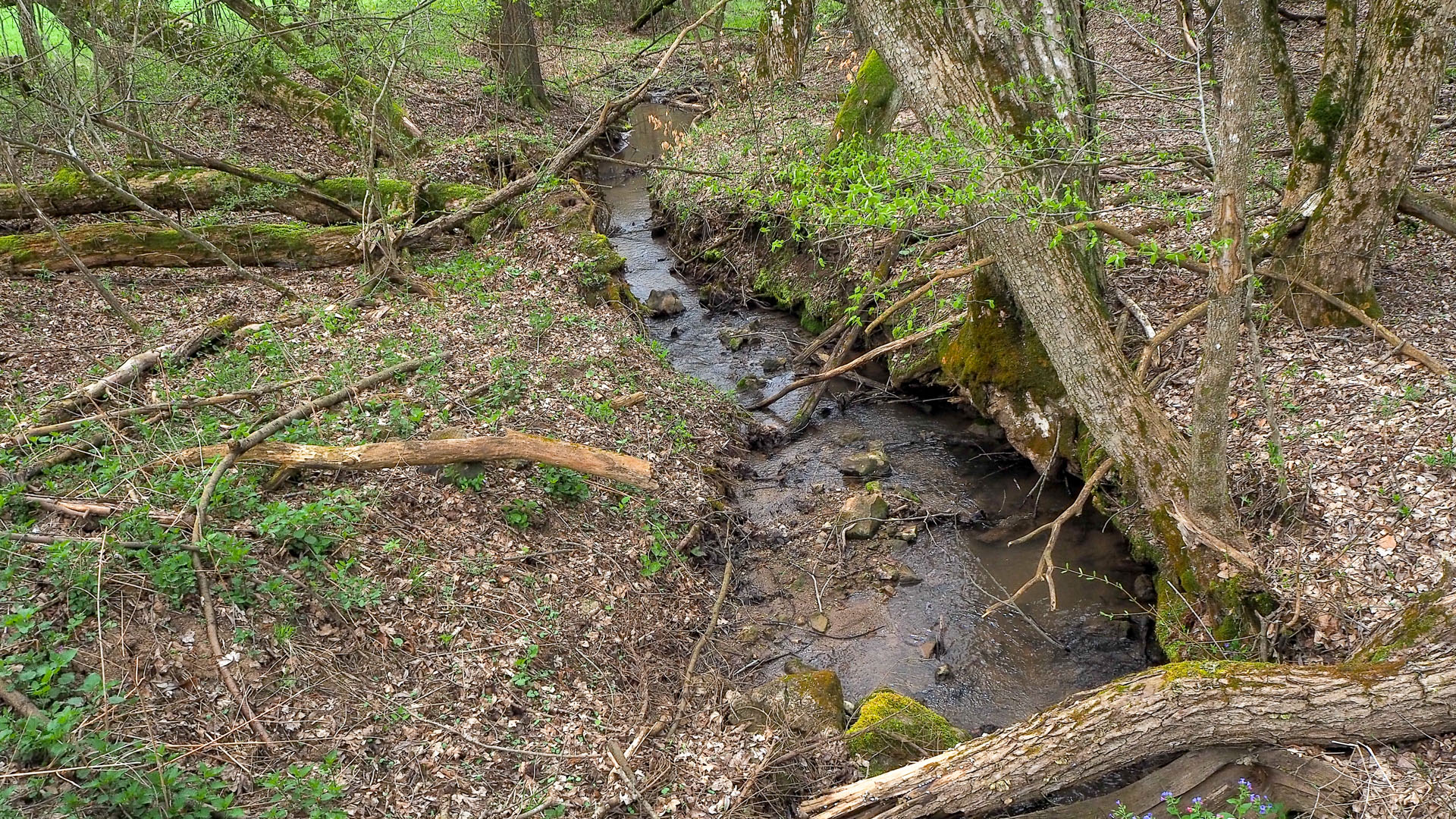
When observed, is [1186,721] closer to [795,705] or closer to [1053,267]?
[795,705]

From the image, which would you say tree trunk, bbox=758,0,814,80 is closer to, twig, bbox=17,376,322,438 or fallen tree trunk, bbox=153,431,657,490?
fallen tree trunk, bbox=153,431,657,490

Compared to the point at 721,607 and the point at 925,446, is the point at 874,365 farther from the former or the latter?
the point at 721,607

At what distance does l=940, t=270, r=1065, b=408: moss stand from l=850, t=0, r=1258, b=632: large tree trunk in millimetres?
1757

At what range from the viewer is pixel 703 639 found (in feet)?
21.4

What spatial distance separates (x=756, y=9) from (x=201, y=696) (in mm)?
18502

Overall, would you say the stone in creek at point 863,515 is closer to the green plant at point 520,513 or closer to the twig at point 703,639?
the twig at point 703,639

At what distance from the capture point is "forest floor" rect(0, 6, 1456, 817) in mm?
4434

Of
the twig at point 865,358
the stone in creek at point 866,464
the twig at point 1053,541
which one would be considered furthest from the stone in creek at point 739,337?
the twig at point 1053,541

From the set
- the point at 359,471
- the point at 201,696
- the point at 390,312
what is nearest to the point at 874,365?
the point at 390,312

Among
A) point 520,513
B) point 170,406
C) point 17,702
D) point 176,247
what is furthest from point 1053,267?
point 176,247

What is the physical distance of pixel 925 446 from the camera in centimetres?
955

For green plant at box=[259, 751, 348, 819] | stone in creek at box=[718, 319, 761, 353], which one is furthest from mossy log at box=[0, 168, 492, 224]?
green plant at box=[259, 751, 348, 819]

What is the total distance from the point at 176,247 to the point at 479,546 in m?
6.69

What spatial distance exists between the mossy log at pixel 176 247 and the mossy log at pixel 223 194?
0.57 m
